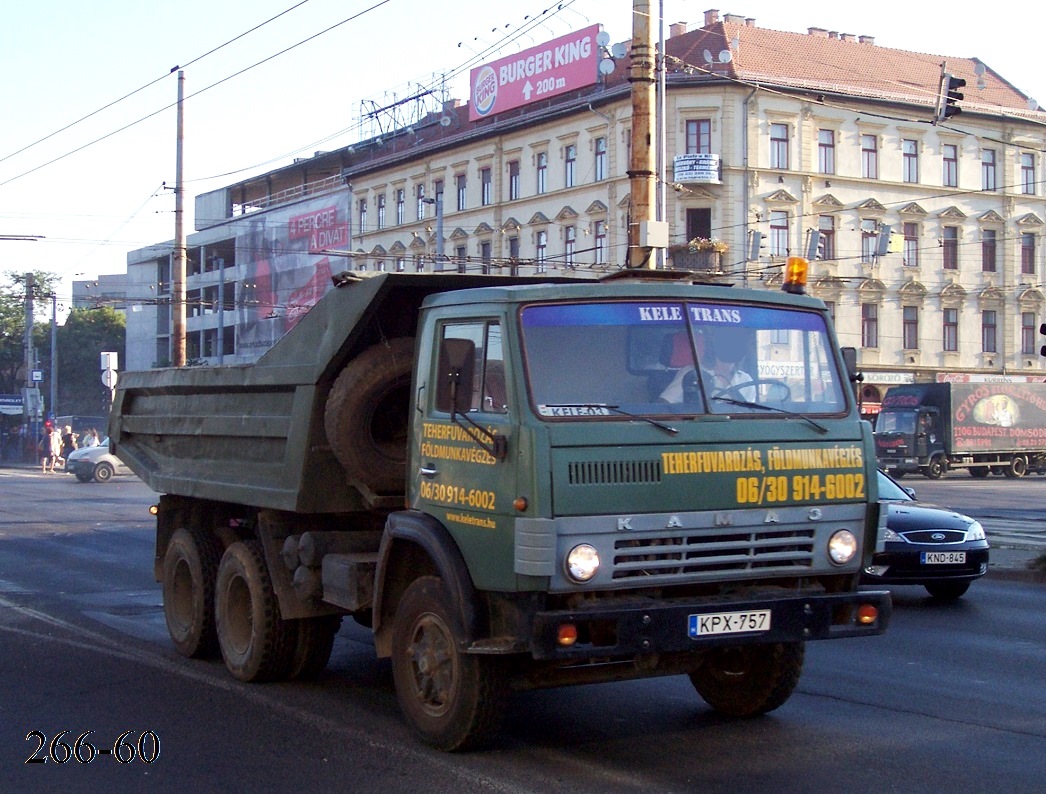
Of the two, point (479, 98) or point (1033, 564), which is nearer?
point (1033, 564)

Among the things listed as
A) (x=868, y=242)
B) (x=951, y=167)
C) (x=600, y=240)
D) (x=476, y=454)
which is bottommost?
(x=476, y=454)

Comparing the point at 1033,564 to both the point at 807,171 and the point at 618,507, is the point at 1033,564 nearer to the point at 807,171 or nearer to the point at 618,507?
the point at 618,507

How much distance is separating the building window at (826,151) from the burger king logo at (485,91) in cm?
1340

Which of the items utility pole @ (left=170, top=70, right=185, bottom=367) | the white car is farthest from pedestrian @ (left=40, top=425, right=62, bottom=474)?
utility pole @ (left=170, top=70, right=185, bottom=367)

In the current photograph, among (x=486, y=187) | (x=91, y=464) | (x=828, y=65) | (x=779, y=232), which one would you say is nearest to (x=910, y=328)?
(x=779, y=232)

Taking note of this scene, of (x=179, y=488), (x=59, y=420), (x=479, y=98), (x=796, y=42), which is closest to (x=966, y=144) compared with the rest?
(x=796, y=42)

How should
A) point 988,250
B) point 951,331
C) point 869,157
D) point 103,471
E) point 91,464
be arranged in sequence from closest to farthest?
point 91,464 → point 103,471 → point 869,157 → point 951,331 → point 988,250

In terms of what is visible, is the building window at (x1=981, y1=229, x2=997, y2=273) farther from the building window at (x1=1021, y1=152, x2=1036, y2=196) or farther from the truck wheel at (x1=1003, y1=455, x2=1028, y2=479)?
the truck wheel at (x1=1003, y1=455, x2=1028, y2=479)

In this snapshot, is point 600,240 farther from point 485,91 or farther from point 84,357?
point 84,357

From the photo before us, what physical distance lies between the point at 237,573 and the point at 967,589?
26.3ft

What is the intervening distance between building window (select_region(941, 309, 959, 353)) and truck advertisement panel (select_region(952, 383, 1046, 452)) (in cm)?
667

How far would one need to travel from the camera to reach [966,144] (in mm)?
53344

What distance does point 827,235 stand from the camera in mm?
50531

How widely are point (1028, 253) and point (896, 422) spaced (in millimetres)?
15549
